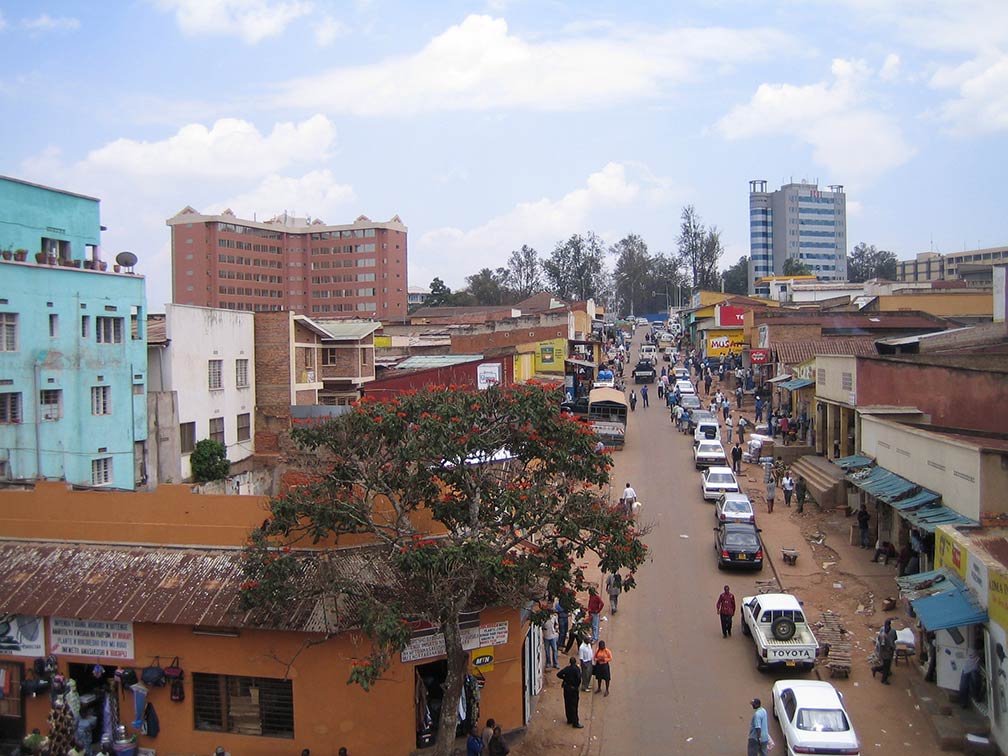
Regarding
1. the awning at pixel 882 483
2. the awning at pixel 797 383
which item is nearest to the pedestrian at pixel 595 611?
the awning at pixel 882 483

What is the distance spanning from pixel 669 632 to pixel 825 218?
13504 centimetres

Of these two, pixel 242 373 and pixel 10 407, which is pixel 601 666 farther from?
pixel 242 373

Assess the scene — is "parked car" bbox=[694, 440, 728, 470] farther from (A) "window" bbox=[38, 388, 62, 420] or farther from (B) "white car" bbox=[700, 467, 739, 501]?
(A) "window" bbox=[38, 388, 62, 420]

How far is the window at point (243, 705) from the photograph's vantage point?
13.9m

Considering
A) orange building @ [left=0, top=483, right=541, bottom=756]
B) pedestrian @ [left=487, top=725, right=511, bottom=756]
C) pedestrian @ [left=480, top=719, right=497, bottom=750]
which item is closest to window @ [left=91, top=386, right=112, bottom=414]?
orange building @ [left=0, top=483, right=541, bottom=756]

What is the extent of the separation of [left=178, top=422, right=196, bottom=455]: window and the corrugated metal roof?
24.6 metres

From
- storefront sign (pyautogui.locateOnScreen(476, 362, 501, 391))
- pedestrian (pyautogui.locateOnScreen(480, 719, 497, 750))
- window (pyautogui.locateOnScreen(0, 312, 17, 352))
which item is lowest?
pedestrian (pyautogui.locateOnScreen(480, 719, 497, 750))

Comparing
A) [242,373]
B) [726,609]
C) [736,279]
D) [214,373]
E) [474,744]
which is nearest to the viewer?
[474,744]

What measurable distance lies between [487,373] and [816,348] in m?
15.6

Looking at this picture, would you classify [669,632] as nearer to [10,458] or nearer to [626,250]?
[10,458]

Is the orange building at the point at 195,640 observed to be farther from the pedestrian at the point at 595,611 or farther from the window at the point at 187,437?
the window at the point at 187,437

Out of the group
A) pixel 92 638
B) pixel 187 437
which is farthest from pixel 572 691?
pixel 187 437

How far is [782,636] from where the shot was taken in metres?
16.5

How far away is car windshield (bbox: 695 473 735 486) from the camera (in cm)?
2930
